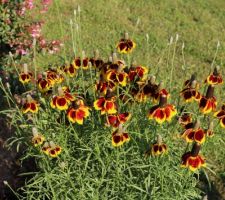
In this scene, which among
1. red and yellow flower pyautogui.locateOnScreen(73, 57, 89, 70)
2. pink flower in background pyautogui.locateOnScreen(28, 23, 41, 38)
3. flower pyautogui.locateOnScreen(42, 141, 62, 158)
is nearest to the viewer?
flower pyautogui.locateOnScreen(42, 141, 62, 158)

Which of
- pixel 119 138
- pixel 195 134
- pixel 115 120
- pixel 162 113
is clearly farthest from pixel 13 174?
pixel 195 134

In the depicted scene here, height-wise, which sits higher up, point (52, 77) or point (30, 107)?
point (52, 77)

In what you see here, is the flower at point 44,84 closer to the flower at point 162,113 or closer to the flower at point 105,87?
the flower at point 105,87

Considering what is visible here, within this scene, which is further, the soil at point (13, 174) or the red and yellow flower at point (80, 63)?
the soil at point (13, 174)

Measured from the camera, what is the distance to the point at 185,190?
347 centimetres

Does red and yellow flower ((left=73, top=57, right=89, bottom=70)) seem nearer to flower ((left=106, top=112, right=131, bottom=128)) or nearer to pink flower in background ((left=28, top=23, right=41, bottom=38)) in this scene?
flower ((left=106, top=112, right=131, bottom=128))

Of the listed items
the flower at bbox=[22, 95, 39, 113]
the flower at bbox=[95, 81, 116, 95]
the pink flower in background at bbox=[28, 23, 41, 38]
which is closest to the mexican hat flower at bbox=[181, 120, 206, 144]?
the flower at bbox=[95, 81, 116, 95]

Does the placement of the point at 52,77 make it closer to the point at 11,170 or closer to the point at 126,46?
the point at 126,46

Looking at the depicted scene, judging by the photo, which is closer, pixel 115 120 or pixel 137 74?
pixel 115 120

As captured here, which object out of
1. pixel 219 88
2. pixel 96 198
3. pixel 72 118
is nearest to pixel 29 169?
pixel 96 198

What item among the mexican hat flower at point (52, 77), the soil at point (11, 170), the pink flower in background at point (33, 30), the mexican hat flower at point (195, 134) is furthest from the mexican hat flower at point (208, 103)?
the pink flower in background at point (33, 30)

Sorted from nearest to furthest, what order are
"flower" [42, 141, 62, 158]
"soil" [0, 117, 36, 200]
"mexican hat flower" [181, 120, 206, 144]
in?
"mexican hat flower" [181, 120, 206, 144], "flower" [42, 141, 62, 158], "soil" [0, 117, 36, 200]

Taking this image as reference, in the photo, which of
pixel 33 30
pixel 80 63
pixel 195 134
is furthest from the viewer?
pixel 33 30

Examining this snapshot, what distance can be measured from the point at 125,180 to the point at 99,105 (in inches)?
26.7
